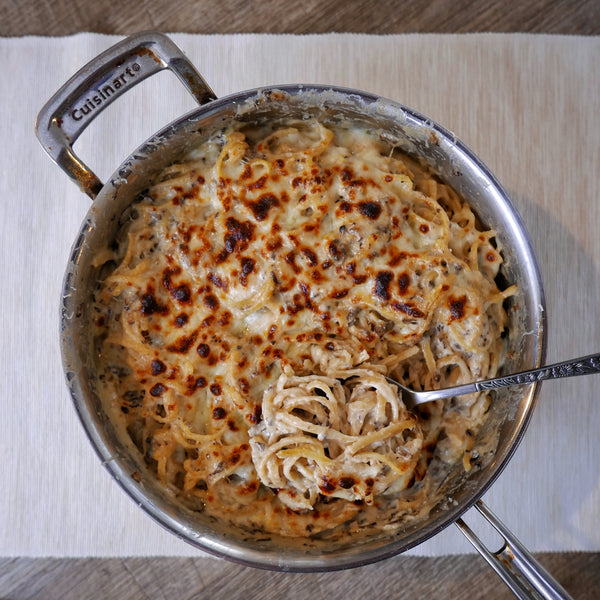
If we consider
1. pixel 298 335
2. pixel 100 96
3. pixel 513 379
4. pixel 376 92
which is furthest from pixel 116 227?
pixel 513 379

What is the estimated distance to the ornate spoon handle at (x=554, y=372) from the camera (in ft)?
6.28

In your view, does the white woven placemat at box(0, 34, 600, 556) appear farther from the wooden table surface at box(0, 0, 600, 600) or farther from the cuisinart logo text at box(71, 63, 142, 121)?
the cuisinart logo text at box(71, 63, 142, 121)

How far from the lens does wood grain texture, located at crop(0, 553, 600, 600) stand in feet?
9.46

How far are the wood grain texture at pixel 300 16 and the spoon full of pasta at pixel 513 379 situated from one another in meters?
1.79

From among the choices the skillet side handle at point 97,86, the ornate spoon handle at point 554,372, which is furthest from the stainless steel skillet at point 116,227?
the ornate spoon handle at point 554,372

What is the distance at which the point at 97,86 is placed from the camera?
2260mm

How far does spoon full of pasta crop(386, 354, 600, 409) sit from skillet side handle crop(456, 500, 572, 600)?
0.42 meters

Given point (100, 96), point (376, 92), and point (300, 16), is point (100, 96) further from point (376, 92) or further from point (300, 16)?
point (376, 92)

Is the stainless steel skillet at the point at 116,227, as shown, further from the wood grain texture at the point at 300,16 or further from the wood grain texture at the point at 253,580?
the wood grain texture at the point at 300,16

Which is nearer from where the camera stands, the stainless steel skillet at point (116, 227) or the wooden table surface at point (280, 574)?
the stainless steel skillet at point (116, 227)

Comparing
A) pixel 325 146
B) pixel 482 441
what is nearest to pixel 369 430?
pixel 482 441

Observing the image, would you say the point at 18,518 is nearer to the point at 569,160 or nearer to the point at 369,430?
the point at 369,430

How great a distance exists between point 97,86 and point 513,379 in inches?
70.9

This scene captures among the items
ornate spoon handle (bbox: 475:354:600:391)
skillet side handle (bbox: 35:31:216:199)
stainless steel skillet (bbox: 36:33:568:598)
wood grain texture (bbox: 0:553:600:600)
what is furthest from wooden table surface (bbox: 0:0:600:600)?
ornate spoon handle (bbox: 475:354:600:391)
